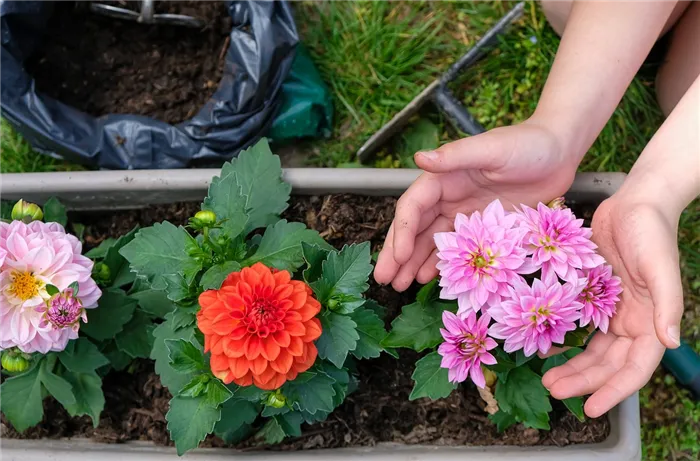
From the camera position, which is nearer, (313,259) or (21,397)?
(313,259)

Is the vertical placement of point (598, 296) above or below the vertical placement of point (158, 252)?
above

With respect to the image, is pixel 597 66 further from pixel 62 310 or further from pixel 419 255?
pixel 62 310

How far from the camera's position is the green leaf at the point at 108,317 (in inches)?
46.7

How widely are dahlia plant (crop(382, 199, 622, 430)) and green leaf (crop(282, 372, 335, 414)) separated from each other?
0.13 metres

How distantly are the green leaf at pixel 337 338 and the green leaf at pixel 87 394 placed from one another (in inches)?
20.3

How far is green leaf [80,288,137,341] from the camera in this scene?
1187 mm

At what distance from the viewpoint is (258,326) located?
836 millimetres

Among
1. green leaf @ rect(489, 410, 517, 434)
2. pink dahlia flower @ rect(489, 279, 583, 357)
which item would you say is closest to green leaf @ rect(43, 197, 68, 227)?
pink dahlia flower @ rect(489, 279, 583, 357)

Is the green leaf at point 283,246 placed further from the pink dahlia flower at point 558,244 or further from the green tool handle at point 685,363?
the green tool handle at point 685,363

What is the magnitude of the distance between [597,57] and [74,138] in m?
1.33

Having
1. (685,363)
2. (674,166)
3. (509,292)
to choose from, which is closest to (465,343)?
(509,292)

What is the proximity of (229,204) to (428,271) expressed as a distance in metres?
0.41

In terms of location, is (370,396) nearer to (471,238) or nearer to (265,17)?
(471,238)

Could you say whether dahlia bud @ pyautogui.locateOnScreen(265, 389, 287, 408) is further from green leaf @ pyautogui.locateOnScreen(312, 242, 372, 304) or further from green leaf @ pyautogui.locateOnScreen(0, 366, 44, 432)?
green leaf @ pyautogui.locateOnScreen(0, 366, 44, 432)
